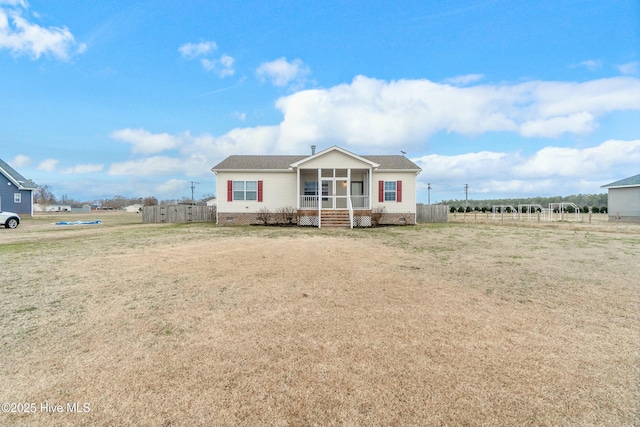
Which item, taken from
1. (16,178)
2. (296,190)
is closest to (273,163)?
(296,190)

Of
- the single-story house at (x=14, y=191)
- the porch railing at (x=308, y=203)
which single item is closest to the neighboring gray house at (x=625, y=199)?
the porch railing at (x=308, y=203)

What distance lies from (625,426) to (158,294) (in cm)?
606

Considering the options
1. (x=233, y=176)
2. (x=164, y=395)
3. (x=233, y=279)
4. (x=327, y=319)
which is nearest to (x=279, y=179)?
(x=233, y=176)

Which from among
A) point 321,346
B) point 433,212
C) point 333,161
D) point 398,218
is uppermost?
point 333,161

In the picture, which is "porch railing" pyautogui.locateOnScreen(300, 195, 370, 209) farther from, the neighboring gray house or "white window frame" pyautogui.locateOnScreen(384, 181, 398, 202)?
the neighboring gray house

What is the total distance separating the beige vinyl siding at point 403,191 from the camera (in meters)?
20.8

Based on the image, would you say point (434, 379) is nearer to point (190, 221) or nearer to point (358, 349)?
point (358, 349)

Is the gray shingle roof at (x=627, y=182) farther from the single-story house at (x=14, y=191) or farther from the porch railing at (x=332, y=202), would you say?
the single-story house at (x=14, y=191)

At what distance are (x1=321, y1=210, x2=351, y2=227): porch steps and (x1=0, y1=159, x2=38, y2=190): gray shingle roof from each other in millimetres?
31847

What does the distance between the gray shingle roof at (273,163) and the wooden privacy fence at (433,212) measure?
4668 millimetres

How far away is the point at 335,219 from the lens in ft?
60.9

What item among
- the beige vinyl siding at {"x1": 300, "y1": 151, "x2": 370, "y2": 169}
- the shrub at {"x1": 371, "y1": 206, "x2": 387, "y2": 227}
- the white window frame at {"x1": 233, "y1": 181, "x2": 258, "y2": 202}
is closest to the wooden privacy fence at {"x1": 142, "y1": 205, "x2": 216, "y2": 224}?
the white window frame at {"x1": 233, "y1": 181, "x2": 258, "y2": 202}

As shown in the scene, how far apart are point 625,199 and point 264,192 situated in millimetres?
32037

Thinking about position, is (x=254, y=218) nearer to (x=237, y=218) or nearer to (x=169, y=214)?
(x=237, y=218)
